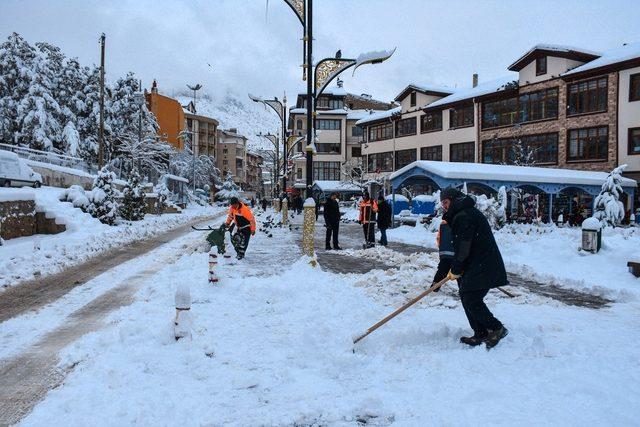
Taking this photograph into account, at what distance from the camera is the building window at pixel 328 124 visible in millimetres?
58531

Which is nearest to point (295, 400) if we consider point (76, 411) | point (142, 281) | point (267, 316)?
point (76, 411)

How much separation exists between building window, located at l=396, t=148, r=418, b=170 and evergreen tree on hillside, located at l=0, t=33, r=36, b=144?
29.9 metres

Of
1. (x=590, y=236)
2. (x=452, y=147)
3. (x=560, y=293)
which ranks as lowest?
(x=560, y=293)

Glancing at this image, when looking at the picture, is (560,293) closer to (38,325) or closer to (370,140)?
(38,325)

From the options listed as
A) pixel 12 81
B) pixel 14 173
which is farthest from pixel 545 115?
pixel 12 81

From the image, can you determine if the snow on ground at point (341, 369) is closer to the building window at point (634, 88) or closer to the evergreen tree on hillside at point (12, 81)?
the building window at point (634, 88)

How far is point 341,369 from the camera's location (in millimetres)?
4527

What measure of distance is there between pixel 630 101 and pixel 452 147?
45.3 feet

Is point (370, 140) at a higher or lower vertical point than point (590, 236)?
higher

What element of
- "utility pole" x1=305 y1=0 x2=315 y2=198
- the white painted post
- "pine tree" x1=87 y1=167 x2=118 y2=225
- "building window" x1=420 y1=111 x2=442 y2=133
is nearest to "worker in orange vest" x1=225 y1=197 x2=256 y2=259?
"utility pole" x1=305 y1=0 x2=315 y2=198

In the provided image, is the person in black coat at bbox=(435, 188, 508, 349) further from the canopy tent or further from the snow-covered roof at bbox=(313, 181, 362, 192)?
the snow-covered roof at bbox=(313, 181, 362, 192)

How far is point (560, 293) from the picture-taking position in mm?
8609

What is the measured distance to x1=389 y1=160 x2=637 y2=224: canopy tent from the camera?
20516mm

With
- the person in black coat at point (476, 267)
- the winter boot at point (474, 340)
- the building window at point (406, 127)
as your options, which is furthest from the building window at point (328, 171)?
the winter boot at point (474, 340)
